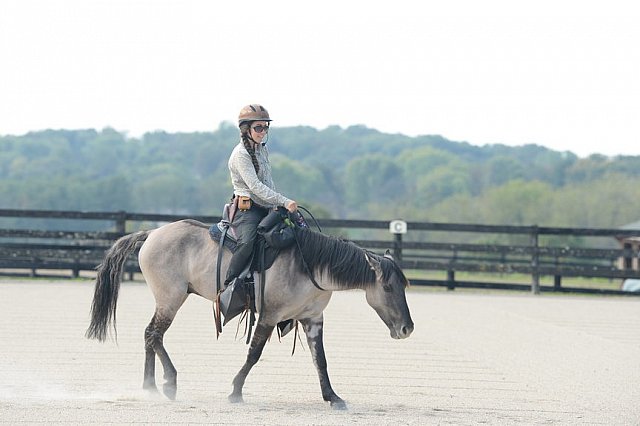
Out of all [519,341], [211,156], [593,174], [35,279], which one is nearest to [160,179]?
[211,156]

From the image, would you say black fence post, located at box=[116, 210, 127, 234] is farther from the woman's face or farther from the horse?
the woman's face

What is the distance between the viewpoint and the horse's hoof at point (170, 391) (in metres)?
7.21

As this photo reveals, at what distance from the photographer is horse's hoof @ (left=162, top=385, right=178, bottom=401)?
23.7 feet

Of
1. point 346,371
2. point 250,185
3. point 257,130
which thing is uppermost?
point 257,130

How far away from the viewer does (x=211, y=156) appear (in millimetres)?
176375

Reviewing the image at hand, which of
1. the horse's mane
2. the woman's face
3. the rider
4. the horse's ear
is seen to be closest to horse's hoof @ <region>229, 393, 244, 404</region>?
the rider

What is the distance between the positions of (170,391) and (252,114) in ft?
6.89

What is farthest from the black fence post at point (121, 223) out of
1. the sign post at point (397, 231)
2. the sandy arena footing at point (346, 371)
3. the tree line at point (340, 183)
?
the tree line at point (340, 183)

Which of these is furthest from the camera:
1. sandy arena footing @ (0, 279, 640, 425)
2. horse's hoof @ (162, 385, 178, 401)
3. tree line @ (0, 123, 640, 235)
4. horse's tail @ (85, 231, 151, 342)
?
tree line @ (0, 123, 640, 235)

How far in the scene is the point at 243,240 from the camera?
291 inches

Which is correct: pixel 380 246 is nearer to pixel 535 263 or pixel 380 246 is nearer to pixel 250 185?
pixel 535 263

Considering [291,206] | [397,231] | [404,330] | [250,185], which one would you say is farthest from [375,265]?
[397,231]

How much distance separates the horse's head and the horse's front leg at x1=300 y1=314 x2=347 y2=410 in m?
0.48

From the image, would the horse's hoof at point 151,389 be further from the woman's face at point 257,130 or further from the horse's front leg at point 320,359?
the woman's face at point 257,130
